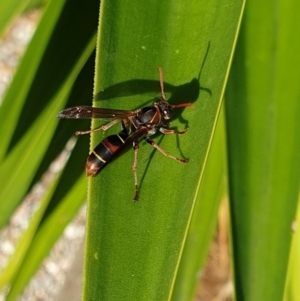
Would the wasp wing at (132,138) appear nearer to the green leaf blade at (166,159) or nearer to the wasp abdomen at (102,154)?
the wasp abdomen at (102,154)

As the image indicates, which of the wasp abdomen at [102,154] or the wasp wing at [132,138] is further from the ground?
the wasp wing at [132,138]

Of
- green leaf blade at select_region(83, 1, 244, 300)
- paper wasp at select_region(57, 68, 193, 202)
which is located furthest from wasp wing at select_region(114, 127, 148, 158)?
green leaf blade at select_region(83, 1, 244, 300)

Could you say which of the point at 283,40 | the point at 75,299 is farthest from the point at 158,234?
the point at 75,299

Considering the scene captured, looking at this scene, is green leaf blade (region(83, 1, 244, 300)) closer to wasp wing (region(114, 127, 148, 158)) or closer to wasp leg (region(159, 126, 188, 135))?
wasp leg (region(159, 126, 188, 135))

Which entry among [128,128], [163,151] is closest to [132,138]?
[128,128]

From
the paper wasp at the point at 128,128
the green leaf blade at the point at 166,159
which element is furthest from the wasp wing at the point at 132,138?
the green leaf blade at the point at 166,159

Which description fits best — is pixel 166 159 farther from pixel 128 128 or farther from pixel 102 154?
pixel 128 128

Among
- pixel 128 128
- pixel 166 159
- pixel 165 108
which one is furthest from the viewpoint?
pixel 128 128

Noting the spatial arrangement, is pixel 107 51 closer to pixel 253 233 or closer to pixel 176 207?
pixel 176 207
